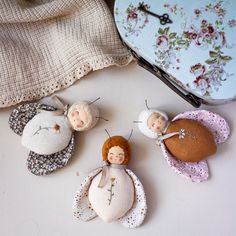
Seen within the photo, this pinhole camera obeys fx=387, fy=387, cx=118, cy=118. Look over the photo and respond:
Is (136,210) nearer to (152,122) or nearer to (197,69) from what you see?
(152,122)

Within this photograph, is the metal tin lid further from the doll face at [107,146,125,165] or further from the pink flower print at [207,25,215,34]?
the doll face at [107,146,125,165]

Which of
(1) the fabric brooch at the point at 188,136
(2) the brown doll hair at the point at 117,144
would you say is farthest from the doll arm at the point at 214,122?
(2) the brown doll hair at the point at 117,144

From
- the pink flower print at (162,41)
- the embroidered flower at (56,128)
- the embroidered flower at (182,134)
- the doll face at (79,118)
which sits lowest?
the embroidered flower at (56,128)

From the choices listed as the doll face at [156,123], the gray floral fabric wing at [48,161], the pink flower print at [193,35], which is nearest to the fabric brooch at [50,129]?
the gray floral fabric wing at [48,161]

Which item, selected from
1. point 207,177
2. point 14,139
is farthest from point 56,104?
point 207,177

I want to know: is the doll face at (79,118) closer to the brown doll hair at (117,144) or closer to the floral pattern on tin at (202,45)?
the brown doll hair at (117,144)

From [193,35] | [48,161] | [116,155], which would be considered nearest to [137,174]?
[116,155]

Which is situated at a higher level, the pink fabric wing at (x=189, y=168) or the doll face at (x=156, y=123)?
the doll face at (x=156, y=123)

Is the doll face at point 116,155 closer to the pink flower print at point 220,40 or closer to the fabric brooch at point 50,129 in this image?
the fabric brooch at point 50,129
